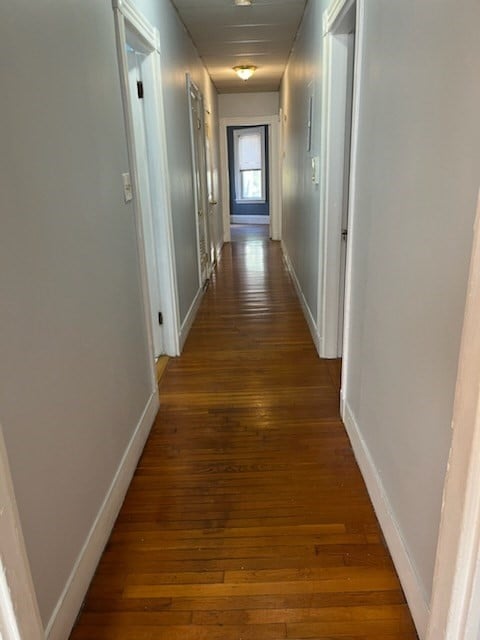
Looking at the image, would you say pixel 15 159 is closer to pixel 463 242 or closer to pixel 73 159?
pixel 73 159

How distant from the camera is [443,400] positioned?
1.16 meters

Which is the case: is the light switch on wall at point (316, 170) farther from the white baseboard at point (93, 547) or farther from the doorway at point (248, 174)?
the doorway at point (248, 174)

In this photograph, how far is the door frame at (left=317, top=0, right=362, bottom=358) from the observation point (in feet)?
8.69

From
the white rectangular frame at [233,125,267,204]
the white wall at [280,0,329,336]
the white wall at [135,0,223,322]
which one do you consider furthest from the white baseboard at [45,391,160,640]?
the white rectangular frame at [233,125,267,204]

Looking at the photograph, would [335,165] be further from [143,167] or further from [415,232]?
[415,232]

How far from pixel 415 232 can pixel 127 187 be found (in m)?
1.34

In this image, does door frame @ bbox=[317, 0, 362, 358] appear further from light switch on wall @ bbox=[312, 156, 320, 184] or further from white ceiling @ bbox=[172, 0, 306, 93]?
white ceiling @ bbox=[172, 0, 306, 93]

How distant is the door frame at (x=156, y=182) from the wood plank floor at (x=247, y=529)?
477 millimetres

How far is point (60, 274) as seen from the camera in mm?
1426

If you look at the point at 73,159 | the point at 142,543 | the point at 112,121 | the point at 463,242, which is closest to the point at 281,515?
the point at 142,543

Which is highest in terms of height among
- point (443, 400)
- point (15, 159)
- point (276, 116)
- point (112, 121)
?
point (276, 116)

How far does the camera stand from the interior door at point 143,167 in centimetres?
283

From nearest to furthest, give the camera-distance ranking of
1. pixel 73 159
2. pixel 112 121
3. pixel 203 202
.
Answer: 1. pixel 73 159
2. pixel 112 121
3. pixel 203 202

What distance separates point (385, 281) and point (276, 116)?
705 centimetres
